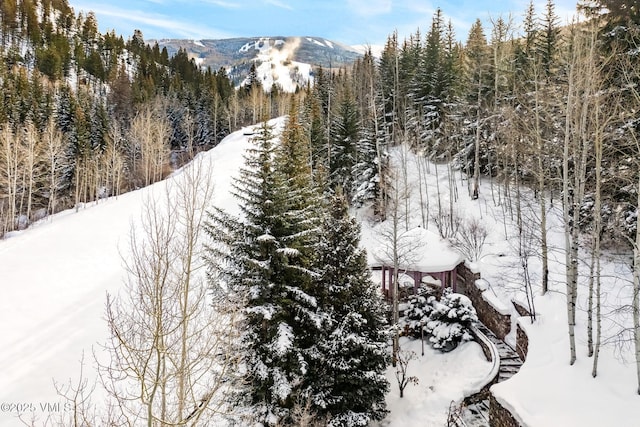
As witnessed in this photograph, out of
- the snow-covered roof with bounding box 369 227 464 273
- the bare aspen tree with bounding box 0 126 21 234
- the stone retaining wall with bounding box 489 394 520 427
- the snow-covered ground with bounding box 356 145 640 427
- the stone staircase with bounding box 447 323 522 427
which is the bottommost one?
the stone staircase with bounding box 447 323 522 427

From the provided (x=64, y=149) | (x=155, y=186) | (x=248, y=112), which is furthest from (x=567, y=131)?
(x=248, y=112)

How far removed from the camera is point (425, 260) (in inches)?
730

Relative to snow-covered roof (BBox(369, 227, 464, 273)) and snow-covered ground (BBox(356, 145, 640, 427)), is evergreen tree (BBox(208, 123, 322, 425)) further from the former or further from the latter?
snow-covered roof (BBox(369, 227, 464, 273))

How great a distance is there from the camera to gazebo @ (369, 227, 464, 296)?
18203mm

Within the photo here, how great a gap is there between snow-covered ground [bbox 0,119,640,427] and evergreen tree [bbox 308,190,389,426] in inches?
77.7

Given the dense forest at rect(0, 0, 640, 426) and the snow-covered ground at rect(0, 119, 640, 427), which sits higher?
the dense forest at rect(0, 0, 640, 426)

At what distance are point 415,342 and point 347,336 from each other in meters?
6.00

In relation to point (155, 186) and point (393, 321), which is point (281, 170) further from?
point (155, 186)

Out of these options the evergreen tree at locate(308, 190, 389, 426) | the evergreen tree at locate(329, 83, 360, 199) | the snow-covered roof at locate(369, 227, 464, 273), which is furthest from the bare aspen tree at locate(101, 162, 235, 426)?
the evergreen tree at locate(329, 83, 360, 199)

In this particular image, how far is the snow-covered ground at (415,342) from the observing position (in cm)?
970

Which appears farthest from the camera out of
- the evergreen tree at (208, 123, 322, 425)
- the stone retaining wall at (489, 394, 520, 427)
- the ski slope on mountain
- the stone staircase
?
the ski slope on mountain

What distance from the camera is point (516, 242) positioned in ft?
65.5

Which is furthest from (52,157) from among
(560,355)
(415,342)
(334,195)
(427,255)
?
(560,355)

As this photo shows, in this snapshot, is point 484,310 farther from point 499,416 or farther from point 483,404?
point 499,416
